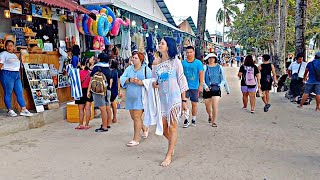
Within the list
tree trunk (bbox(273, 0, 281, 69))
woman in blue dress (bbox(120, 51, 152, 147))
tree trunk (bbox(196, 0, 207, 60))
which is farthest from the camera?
tree trunk (bbox(273, 0, 281, 69))

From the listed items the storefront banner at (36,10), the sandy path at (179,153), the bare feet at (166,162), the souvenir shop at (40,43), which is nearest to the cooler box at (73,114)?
the sandy path at (179,153)

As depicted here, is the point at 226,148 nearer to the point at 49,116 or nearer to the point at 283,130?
the point at 283,130

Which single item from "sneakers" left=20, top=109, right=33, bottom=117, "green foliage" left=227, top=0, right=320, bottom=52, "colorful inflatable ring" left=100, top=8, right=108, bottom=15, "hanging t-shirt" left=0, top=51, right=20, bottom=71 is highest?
"green foliage" left=227, top=0, right=320, bottom=52

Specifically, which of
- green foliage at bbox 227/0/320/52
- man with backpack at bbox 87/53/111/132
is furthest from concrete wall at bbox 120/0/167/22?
man with backpack at bbox 87/53/111/132

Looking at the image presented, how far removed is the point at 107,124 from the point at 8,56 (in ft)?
7.99

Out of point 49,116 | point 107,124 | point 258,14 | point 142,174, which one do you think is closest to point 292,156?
point 142,174

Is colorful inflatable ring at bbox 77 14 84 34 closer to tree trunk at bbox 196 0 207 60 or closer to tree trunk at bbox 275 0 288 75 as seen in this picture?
tree trunk at bbox 196 0 207 60

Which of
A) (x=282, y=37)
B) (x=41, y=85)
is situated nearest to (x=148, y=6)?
(x=282, y=37)

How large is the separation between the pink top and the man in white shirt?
6.78 meters

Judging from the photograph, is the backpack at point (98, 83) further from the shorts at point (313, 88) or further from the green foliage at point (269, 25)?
the green foliage at point (269, 25)

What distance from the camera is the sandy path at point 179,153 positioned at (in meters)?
4.24

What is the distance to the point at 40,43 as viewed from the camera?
863cm

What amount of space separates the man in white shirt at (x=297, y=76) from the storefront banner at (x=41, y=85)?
7.37m

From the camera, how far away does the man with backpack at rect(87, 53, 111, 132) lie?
640 centimetres
